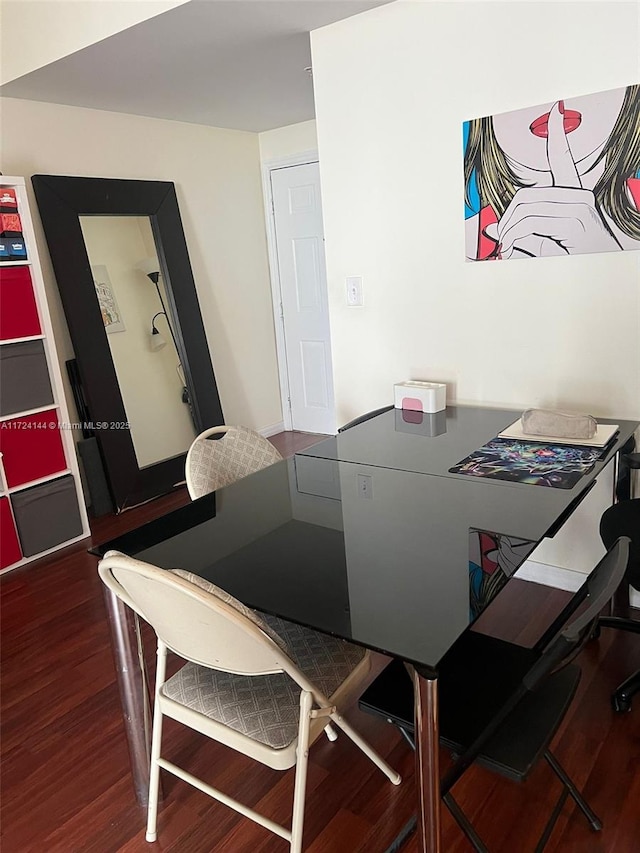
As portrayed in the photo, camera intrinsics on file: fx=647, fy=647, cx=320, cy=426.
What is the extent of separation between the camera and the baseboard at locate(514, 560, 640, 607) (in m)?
2.65

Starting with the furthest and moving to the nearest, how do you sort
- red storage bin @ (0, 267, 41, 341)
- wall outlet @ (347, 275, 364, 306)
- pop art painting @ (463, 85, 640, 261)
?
1. red storage bin @ (0, 267, 41, 341)
2. wall outlet @ (347, 275, 364, 306)
3. pop art painting @ (463, 85, 640, 261)

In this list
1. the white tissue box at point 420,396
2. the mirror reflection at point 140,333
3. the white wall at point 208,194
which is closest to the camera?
the white tissue box at point 420,396

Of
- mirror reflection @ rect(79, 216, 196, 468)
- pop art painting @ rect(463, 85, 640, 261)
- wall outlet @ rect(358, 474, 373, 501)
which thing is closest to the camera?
wall outlet @ rect(358, 474, 373, 501)

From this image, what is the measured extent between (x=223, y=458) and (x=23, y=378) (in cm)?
157

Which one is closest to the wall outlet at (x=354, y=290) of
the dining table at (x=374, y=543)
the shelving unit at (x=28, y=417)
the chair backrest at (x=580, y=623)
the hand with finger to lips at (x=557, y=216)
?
the hand with finger to lips at (x=557, y=216)

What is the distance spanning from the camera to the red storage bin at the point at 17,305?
3.12m

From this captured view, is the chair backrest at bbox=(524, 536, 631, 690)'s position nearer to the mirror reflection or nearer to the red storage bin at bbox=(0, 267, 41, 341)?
the red storage bin at bbox=(0, 267, 41, 341)

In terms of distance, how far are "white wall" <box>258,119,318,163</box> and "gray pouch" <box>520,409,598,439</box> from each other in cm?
307

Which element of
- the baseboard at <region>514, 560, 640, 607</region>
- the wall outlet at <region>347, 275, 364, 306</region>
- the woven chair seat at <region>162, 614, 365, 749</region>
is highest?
the wall outlet at <region>347, 275, 364, 306</region>

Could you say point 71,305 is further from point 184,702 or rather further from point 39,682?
point 184,702

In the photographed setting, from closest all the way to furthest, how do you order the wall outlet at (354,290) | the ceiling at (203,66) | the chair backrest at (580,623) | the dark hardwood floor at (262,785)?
the chair backrest at (580,623), the dark hardwood floor at (262,785), the ceiling at (203,66), the wall outlet at (354,290)

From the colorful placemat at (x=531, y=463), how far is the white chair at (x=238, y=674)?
668 mm

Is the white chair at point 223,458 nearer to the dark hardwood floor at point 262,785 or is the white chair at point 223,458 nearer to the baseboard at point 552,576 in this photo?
the dark hardwood floor at point 262,785

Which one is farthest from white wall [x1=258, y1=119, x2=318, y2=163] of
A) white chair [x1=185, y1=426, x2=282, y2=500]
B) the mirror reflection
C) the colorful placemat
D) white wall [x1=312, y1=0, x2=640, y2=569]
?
the colorful placemat
